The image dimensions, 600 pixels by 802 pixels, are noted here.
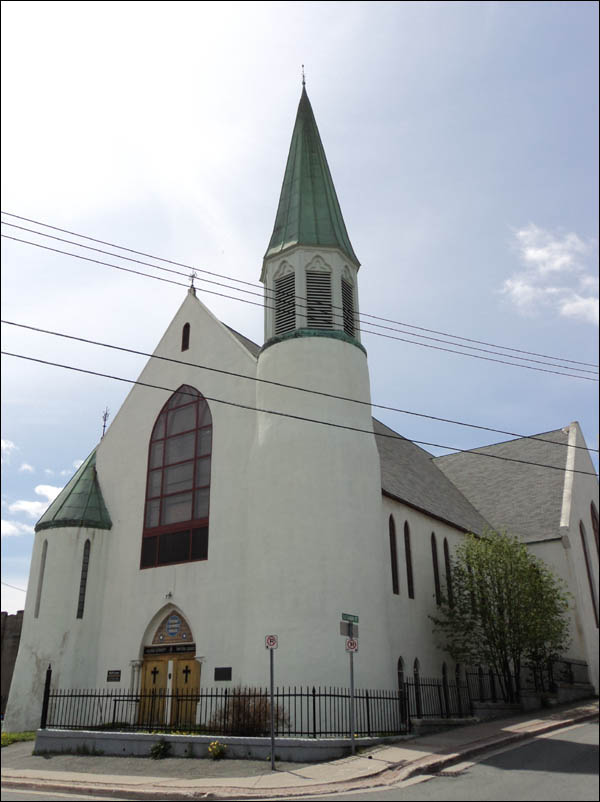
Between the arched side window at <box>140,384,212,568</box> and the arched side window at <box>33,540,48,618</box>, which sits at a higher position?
the arched side window at <box>140,384,212,568</box>

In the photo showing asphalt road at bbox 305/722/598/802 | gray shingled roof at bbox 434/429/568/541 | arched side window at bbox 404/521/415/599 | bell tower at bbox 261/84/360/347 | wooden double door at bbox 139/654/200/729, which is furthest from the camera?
gray shingled roof at bbox 434/429/568/541

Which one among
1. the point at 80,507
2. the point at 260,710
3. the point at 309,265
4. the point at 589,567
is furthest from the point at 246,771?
the point at 589,567

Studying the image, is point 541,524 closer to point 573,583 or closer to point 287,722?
point 573,583

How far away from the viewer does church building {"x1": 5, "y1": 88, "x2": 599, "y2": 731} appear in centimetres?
1923

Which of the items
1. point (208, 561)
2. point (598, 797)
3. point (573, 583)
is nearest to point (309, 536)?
point (208, 561)

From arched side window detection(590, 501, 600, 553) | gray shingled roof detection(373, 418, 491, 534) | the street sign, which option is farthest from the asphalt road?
arched side window detection(590, 501, 600, 553)

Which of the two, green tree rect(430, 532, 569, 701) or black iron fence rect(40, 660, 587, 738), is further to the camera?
green tree rect(430, 532, 569, 701)

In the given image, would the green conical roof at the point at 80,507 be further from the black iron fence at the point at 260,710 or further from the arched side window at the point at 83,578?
the black iron fence at the point at 260,710

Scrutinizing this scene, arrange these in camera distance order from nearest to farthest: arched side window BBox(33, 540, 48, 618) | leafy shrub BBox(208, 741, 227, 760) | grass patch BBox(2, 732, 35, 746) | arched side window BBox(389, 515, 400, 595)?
1. leafy shrub BBox(208, 741, 227, 760)
2. grass patch BBox(2, 732, 35, 746)
3. arched side window BBox(389, 515, 400, 595)
4. arched side window BBox(33, 540, 48, 618)

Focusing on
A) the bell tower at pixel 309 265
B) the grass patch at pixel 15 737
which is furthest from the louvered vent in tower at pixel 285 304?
the grass patch at pixel 15 737

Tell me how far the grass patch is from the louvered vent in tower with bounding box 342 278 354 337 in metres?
15.5

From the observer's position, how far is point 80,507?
25094 millimetres

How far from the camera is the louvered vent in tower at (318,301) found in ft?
75.4

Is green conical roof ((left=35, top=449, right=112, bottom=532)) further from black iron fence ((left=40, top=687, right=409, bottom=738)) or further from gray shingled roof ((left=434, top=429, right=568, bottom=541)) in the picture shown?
gray shingled roof ((left=434, top=429, right=568, bottom=541))
